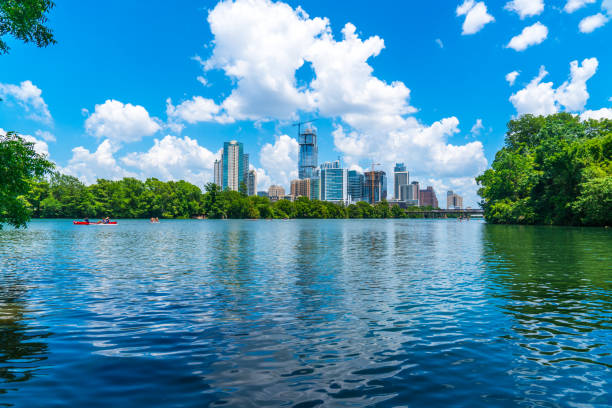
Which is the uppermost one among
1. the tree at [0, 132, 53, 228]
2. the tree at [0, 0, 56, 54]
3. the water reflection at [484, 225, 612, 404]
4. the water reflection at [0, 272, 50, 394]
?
the tree at [0, 0, 56, 54]

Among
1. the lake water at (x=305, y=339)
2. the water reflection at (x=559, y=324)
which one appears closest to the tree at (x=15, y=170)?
the lake water at (x=305, y=339)

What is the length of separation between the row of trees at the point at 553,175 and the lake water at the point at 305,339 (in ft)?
235

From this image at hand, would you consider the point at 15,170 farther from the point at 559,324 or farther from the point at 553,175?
the point at 553,175

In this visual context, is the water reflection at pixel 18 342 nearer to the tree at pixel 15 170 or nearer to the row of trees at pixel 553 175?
the tree at pixel 15 170

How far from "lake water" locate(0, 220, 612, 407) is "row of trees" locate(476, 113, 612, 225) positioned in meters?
71.5

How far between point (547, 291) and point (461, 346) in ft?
34.6

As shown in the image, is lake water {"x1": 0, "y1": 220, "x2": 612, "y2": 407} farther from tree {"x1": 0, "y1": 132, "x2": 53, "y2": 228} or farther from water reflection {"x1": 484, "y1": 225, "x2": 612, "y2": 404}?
tree {"x1": 0, "y1": 132, "x2": 53, "y2": 228}

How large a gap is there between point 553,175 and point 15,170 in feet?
351

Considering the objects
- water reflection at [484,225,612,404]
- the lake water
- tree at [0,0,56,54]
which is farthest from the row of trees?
tree at [0,0,56,54]

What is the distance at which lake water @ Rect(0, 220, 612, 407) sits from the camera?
7805mm

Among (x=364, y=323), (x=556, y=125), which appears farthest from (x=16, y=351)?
(x=556, y=125)

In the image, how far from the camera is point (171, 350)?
10.3 metres

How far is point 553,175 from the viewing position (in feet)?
307

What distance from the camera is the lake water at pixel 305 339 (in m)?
7.80
